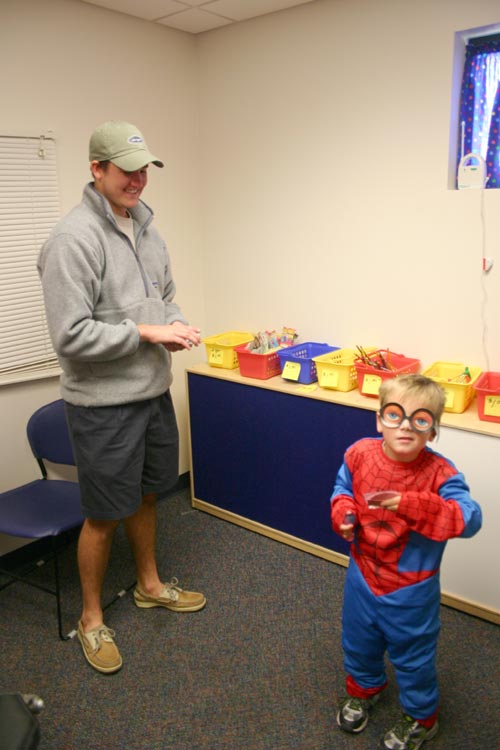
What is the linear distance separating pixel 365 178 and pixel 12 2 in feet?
5.23

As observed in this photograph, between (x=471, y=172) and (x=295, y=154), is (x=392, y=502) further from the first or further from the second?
(x=295, y=154)

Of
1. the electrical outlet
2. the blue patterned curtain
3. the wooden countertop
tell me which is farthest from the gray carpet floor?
the blue patterned curtain

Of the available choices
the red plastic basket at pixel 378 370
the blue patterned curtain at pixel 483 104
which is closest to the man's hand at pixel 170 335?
the red plastic basket at pixel 378 370

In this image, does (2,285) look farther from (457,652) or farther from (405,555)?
(457,652)

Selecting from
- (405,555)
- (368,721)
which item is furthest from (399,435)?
(368,721)

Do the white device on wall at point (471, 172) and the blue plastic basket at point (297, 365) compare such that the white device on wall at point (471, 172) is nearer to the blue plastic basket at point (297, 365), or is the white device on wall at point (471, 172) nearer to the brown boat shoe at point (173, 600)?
the blue plastic basket at point (297, 365)

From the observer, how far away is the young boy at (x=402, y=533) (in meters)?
1.48

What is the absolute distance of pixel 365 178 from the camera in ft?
8.56

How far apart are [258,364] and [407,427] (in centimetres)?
136

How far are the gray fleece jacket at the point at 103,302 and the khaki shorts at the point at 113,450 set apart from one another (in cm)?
5

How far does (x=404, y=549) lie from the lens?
5.16 ft

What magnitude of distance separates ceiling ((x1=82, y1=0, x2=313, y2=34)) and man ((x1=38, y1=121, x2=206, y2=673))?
1.03m

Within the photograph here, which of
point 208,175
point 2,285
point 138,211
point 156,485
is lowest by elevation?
point 156,485

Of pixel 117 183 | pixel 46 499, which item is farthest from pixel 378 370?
pixel 46 499
